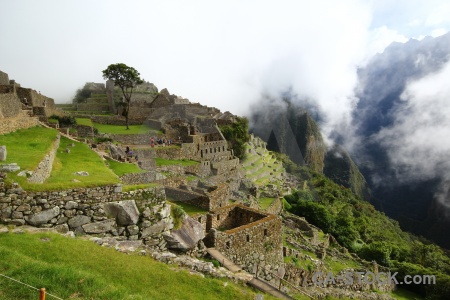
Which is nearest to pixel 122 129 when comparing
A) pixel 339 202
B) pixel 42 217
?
pixel 42 217

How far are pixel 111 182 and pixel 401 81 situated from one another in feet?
374

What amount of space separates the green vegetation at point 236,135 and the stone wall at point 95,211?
3328 cm

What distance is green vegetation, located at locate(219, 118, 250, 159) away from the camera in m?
43.7

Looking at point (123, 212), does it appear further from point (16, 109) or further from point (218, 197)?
point (16, 109)

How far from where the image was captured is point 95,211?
9.14 metres

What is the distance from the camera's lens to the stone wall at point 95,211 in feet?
26.8

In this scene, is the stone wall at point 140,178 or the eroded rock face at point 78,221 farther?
the stone wall at point 140,178

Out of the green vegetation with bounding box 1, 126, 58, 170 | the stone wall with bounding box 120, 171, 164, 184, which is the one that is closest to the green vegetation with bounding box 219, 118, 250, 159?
the stone wall with bounding box 120, 171, 164, 184

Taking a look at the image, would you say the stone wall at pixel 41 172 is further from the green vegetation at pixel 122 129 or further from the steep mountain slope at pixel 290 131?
the steep mountain slope at pixel 290 131

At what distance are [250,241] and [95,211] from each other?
7.06 m

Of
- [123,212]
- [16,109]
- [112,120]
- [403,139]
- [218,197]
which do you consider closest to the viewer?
[123,212]

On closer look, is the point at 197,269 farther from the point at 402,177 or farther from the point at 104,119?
the point at 402,177

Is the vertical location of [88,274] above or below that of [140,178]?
below

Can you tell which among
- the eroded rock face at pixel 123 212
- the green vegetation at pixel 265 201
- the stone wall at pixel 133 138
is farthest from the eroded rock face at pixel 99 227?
the stone wall at pixel 133 138
